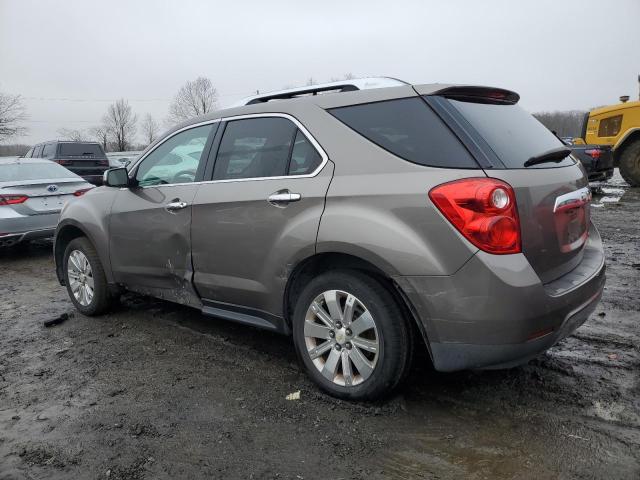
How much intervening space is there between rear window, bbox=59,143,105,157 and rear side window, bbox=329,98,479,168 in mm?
15382

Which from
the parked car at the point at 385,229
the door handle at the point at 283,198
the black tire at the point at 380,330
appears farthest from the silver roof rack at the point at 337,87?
the black tire at the point at 380,330

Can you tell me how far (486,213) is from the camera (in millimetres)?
2332

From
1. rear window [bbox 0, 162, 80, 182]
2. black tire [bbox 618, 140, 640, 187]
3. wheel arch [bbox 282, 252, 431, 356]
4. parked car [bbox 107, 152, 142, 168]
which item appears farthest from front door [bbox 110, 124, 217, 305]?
parked car [bbox 107, 152, 142, 168]

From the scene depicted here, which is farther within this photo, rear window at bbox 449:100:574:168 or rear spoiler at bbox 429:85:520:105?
rear spoiler at bbox 429:85:520:105

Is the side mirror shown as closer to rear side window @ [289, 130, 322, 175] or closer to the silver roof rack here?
the silver roof rack

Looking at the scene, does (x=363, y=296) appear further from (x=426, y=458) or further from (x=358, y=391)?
(x=426, y=458)

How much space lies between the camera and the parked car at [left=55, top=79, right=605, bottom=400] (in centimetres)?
237

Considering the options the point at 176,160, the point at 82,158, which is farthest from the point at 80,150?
the point at 176,160

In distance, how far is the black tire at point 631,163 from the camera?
13695 mm

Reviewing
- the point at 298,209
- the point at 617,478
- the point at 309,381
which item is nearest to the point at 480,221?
the point at 298,209

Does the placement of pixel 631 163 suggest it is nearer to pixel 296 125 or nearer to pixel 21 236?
pixel 296 125

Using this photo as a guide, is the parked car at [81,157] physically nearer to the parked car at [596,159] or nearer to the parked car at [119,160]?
the parked car at [119,160]

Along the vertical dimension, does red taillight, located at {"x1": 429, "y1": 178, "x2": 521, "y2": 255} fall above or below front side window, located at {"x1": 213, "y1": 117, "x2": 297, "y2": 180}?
below

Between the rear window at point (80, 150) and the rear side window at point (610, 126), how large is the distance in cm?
1534
